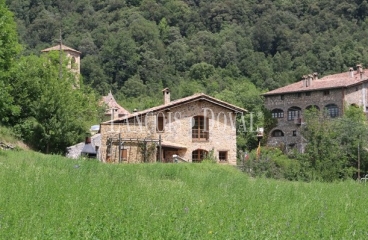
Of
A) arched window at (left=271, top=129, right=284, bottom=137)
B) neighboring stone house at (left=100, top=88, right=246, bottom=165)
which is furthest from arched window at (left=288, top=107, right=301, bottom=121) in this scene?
neighboring stone house at (left=100, top=88, right=246, bottom=165)

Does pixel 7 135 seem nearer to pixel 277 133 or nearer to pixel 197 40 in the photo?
pixel 277 133

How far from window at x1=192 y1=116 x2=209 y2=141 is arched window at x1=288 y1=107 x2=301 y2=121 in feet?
78.8

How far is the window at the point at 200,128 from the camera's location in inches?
1215

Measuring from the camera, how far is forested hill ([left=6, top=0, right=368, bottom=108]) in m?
87.0

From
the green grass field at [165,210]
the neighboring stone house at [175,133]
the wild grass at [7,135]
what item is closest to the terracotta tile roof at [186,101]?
the neighboring stone house at [175,133]

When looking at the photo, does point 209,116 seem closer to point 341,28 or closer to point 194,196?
point 194,196

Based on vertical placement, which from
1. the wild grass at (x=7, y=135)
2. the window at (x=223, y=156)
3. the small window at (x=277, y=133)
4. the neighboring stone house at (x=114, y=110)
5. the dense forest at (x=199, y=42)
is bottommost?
the window at (x=223, y=156)

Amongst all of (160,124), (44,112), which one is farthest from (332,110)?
(44,112)

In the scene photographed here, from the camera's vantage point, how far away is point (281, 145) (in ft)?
169

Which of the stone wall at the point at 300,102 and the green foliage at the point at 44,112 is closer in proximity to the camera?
the green foliage at the point at 44,112

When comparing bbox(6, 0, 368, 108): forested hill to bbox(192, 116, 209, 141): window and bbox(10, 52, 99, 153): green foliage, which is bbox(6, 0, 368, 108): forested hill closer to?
bbox(192, 116, 209, 141): window

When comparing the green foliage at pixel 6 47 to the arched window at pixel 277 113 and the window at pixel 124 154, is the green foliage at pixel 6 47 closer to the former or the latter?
the window at pixel 124 154

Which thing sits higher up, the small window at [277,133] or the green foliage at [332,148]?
the small window at [277,133]

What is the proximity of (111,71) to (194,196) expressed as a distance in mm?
81121
